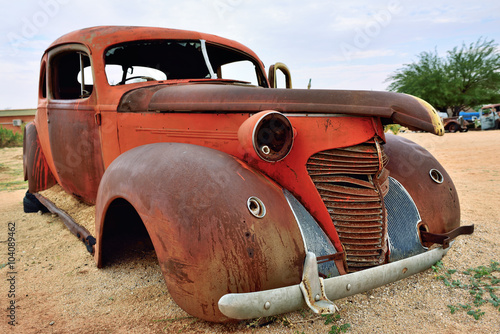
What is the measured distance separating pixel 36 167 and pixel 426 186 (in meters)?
4.10

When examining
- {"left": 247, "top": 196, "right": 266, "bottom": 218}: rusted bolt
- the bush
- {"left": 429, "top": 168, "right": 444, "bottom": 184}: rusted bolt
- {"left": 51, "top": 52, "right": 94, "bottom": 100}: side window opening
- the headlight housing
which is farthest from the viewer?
the bush

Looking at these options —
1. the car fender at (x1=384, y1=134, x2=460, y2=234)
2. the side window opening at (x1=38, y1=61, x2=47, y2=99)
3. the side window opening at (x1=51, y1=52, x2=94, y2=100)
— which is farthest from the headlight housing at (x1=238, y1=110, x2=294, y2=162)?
the side window opening at (x1=38, y1=61, x2=47, y2=99)

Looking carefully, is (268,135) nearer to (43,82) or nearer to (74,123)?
(74,123)

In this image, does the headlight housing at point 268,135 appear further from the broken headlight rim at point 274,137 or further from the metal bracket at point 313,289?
the metal bracket at point 313,289

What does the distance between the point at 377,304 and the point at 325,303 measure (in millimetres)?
588

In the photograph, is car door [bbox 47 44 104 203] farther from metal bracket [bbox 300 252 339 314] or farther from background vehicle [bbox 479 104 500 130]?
background vehicle [bbox 479 104 500 130]

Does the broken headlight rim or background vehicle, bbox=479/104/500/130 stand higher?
the broken headlight rim

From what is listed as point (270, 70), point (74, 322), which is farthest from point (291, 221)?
point (270, 70)

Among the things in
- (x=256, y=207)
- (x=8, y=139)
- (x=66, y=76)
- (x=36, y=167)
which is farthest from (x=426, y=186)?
(x=8, y=139)

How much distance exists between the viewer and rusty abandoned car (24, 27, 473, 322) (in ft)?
5.60

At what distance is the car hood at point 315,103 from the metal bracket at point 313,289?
81 cm

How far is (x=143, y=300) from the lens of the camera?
87.3 inches

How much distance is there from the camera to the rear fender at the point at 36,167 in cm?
427

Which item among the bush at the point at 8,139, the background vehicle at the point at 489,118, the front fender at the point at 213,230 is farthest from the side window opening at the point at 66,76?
the background vehicle at the point at 489,118
